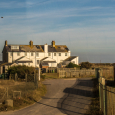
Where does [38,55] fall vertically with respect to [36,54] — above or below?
below

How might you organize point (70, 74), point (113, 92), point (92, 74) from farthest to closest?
1. point (92, 74)
2. point (70, 74)
3. point (113, 92)

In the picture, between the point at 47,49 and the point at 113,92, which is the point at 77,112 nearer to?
the point at 113,92

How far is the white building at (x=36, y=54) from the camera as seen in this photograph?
57.0 metres

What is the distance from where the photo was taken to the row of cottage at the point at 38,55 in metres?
56.8

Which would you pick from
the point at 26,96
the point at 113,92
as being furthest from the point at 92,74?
the point at 113,92

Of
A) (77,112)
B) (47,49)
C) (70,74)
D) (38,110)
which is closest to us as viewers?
(77,112)

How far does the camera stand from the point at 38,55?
59812 millimetres

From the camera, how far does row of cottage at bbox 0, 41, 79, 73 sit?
56.8 metres

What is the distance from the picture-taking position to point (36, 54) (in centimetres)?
5959

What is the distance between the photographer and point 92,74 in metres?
35.3

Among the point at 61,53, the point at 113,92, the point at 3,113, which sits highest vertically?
the point at 61,53

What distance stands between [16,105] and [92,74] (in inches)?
943

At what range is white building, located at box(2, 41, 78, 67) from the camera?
57028 mm

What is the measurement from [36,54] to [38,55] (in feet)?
2.27
